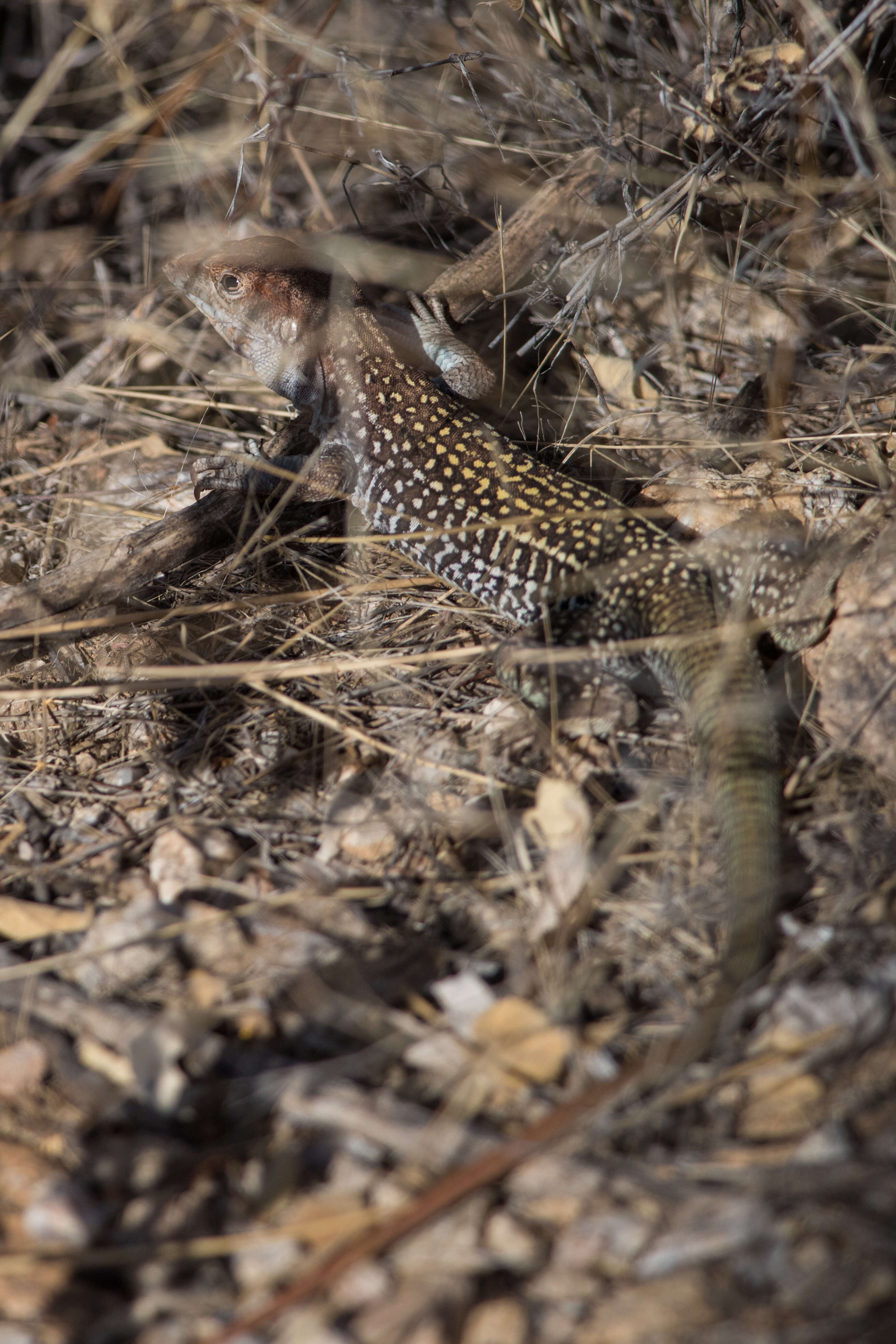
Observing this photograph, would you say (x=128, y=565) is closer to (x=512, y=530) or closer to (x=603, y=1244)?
(x=512, y=530)

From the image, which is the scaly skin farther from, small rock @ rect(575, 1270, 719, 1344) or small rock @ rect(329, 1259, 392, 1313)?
small rock @ rect(329, 1259, 392, 1313)

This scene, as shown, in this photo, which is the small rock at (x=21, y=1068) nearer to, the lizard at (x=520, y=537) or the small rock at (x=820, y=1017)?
the lizard at (x=520, y=537)

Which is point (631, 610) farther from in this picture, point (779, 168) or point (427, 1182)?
point (779, 168)

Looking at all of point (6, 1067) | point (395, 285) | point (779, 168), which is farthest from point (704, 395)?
point (6, 1067)

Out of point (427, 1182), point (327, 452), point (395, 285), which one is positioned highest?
point (395, 285)

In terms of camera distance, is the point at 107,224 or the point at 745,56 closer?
the point at 745,56

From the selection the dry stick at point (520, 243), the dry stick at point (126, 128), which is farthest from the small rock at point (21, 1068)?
the dry stick at point (520, 243)

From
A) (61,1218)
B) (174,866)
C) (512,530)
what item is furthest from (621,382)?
(61,1218)
